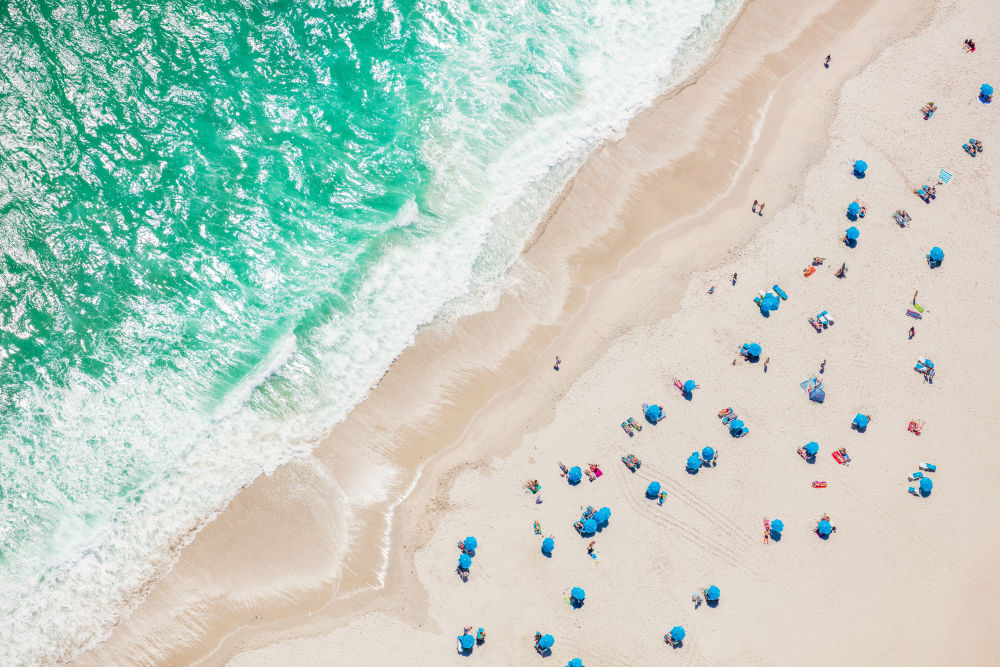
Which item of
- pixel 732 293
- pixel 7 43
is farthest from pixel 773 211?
pixel 7 43

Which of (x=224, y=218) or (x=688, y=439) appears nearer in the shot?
(x=688, y=439)

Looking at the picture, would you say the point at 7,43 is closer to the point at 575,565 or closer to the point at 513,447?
the point at 513,447

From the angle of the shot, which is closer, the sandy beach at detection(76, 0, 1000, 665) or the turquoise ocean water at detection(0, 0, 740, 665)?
the sandy beach at detection(76, 0, 1000, 665)

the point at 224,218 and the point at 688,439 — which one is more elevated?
the point at 688,439

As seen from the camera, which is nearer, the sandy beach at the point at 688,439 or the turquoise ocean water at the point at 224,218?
the sandy beach at the point at 688,439
